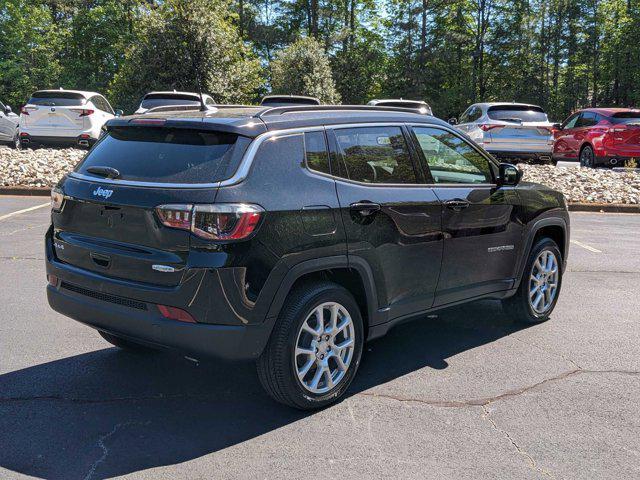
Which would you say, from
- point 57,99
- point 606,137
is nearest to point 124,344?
point 57,99

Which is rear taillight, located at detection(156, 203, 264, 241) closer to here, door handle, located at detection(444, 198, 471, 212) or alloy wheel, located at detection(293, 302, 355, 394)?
alloy wheel, located at detection(293, 302, 355, 394)

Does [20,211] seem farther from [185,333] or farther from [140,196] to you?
[185,333]

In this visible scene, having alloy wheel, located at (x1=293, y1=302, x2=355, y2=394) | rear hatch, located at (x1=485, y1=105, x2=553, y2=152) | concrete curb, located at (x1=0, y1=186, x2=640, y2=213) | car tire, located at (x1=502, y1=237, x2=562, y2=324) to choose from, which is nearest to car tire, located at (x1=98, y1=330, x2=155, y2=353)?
alloy wheel, located at (x1=293, y1=302, x2=355, y2=394)

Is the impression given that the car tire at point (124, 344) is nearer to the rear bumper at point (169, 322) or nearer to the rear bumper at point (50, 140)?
the rear bumper at point (169, 322)

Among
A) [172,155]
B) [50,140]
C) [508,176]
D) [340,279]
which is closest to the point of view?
[172,155]

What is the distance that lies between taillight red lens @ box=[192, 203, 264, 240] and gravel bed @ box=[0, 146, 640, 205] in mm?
10500

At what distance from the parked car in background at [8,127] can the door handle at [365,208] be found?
19748mm

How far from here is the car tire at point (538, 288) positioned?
5.73m

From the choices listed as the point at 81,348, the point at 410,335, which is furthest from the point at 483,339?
the point at 81,348

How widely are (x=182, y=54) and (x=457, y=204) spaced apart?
1957 centimetres

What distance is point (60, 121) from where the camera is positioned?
1764cm

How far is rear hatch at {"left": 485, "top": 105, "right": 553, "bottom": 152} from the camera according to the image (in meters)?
18.0

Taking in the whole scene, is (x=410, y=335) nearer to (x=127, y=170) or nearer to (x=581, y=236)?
(x=127, y=170)

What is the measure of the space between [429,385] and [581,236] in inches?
262
